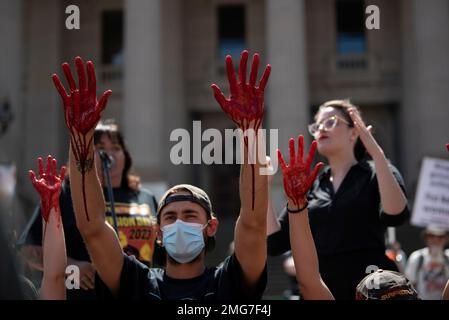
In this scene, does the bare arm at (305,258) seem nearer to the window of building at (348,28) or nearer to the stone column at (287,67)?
the stone column at (287,67)

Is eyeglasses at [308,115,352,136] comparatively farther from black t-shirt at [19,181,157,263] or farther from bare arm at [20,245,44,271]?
bare arm at [20,245,44,271]

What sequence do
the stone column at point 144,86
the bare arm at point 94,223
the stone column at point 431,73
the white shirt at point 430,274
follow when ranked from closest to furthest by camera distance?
the bare arm at point 94,223 → the white shirt at point 430,274 → the stone column at point 431,73 → the stone column at point 144,86

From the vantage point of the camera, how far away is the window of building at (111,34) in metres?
25.6

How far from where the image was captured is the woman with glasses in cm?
390

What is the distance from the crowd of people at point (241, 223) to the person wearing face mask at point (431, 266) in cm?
443

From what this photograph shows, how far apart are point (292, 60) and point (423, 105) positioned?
4.31 meters

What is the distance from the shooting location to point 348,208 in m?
4.11

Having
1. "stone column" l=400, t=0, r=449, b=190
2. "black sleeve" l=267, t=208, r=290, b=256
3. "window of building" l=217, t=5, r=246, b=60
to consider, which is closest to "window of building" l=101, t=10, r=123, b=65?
"window of building" l=217, t=5, r=246, b=60

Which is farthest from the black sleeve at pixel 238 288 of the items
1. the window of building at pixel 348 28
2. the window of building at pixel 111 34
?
the window of building at pixel 111 34

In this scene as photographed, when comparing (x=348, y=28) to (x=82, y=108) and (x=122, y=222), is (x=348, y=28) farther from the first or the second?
(x=82, y=108)

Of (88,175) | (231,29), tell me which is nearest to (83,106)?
(88,175)

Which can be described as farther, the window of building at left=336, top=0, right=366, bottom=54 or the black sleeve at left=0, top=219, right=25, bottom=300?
the window of building at left=336, top=0, right=366, bottom=54

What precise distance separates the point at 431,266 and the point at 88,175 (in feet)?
21.6
